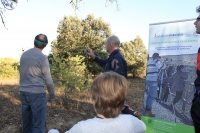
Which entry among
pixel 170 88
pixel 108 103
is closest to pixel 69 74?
pixel 170 88

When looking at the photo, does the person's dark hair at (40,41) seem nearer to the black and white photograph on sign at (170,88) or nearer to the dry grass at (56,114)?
the black and white photograph on sign at (170,88)

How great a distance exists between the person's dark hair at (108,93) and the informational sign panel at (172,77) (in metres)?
2.29

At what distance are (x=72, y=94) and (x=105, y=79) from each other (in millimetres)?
5800

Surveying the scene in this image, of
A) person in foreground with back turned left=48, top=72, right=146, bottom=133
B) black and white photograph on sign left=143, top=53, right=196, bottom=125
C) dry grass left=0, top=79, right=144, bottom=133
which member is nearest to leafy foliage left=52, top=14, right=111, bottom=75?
dry grass left=0, top=79, right=144, bottom=133

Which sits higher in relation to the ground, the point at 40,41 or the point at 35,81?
the point at 40,41

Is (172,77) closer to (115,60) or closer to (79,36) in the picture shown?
(115,60)

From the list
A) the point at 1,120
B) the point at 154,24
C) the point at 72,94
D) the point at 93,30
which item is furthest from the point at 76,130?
the point at 93,30

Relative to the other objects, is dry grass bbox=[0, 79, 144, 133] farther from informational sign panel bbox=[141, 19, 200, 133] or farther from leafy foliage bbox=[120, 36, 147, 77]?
leafy foliage bbox=[120, 36, 147, 77]

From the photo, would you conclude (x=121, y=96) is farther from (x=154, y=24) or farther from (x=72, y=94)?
(x=72, y=94)

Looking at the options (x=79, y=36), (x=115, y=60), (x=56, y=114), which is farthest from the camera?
(x=79, y=36)

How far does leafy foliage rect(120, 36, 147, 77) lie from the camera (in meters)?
25.0

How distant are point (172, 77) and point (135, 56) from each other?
22020 millimetres

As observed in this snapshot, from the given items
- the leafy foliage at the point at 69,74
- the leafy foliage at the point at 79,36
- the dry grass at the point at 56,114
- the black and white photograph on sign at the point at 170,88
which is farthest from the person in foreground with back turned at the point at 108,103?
the leafy foliage at the point at 79,36

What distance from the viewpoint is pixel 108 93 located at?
1473 mm
